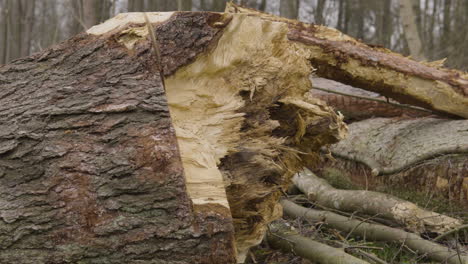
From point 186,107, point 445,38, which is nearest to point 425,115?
point 186,107

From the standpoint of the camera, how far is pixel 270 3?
16.4 metres

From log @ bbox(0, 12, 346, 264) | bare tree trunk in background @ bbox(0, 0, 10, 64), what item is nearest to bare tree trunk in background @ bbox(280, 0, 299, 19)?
log @ bbox(0, 12, 346, 264)

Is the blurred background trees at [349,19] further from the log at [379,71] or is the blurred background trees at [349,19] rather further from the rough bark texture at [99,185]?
the rough bark texture at [99,185]

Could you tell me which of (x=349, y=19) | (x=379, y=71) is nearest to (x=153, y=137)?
(x=379, y=71)

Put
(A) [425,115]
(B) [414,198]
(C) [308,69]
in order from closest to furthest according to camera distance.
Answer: (C) [308,69] → (B) [414,198] → (A) [425,115]

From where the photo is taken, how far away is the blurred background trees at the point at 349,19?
31.2ft

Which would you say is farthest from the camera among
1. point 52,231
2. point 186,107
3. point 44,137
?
point 186,107

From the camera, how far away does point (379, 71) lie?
3781 millimetres

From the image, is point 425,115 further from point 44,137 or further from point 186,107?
point 44,137

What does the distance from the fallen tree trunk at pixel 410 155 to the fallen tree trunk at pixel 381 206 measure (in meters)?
0.29

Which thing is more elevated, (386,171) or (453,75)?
(453,75)

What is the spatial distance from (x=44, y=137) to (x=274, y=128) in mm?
1058

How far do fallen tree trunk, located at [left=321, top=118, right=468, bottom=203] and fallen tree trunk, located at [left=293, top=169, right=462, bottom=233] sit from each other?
0.94ft

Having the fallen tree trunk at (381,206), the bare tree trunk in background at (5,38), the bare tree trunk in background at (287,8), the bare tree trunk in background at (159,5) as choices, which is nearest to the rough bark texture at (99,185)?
the fallen tree trunk at (381,206)
